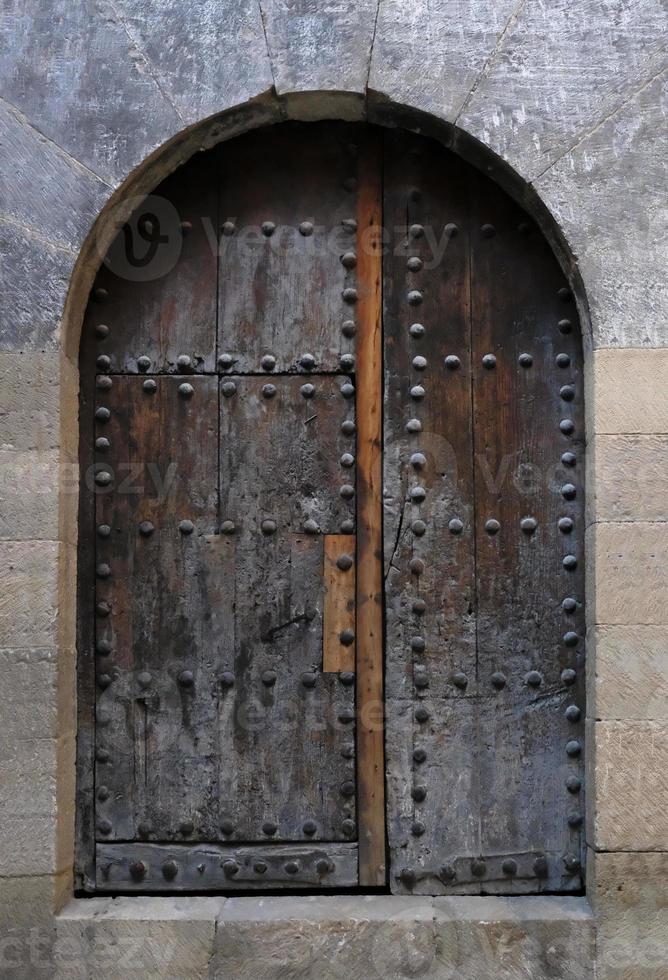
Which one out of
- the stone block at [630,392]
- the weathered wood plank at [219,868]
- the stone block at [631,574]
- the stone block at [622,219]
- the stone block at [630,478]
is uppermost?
the stone block at [622,219]

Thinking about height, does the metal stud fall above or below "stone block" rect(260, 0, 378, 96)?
below

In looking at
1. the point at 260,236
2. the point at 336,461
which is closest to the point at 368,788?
the point at 336,461

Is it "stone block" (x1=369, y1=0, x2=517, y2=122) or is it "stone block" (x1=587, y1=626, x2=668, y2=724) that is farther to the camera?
"stone block" (x1=369, y1=0, x2=517, y2=122)

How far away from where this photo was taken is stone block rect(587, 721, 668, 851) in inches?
98.0

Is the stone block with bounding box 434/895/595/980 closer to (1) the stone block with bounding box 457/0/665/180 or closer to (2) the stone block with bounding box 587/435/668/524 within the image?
(2) the stone block with bounding box 587/435/668/524

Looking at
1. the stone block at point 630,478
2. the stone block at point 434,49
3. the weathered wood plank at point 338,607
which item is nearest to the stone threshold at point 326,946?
the weathered wood plank at point 338,607

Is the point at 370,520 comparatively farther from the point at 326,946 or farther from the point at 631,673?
the point at 326,946

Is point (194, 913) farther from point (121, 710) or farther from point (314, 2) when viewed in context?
point (314, 2)

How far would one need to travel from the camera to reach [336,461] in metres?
2.74

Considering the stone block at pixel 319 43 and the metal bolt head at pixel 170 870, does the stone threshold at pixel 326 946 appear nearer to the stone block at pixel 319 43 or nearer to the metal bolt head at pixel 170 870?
the metal bolt head at pixel 170 870

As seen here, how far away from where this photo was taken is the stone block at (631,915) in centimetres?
246

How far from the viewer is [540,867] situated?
263cm

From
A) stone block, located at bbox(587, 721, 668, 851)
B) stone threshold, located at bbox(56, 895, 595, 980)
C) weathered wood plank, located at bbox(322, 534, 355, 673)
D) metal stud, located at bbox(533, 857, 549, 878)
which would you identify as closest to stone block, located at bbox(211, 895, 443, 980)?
stone threshold, located at bbox(56, 895, 595, 980)

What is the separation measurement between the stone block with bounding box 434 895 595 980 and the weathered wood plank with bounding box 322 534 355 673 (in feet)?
2.34
